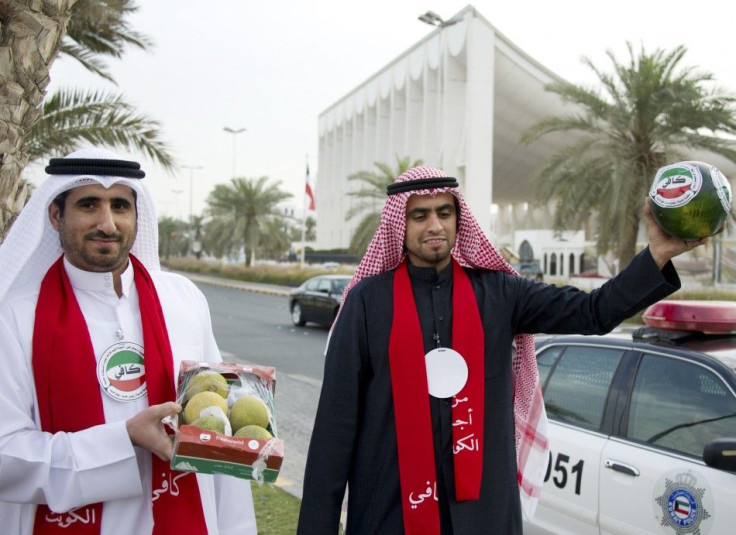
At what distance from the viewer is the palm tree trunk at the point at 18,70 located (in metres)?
3.88

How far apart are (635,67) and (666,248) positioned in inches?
665

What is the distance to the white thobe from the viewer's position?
6.09ft

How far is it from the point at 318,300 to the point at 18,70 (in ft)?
43.3

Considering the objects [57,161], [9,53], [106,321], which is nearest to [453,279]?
[106,321]

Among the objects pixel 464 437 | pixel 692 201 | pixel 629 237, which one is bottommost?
pixel 464 437

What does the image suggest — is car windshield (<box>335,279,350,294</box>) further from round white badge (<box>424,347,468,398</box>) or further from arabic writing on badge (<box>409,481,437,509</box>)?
arabic writing on badge (<box>409,481,437,509</box>)

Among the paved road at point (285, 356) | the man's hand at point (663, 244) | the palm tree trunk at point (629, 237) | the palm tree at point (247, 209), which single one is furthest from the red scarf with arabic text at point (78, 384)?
the palm tree at point (247, 209)

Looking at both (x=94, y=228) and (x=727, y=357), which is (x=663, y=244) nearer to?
(x=727, y=357)

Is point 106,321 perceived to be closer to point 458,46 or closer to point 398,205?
point 398,205

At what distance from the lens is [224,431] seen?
1.82m

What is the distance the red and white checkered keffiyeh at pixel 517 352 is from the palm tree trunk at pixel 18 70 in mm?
2241

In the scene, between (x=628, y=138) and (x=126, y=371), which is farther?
(x=628, y=138)

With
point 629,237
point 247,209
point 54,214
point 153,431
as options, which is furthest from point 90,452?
point 247,209

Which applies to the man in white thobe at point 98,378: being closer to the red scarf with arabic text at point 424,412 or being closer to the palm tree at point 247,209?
the red scarf with arabic text at point 424,412
